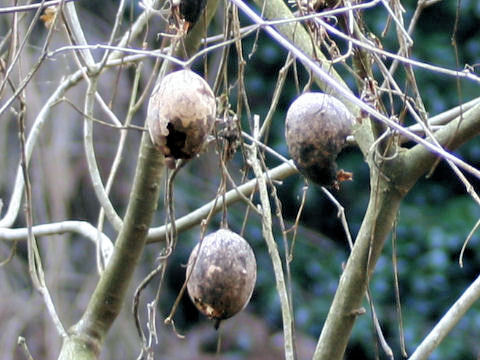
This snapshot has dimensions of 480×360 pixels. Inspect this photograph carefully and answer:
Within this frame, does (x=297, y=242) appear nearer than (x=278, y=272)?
No

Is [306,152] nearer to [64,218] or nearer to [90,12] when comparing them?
[64,218]

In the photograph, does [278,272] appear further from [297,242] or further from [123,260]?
[297,242]

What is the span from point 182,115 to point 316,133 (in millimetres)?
143

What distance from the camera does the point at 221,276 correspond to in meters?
0.99

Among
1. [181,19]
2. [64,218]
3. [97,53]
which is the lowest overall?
[64,218]

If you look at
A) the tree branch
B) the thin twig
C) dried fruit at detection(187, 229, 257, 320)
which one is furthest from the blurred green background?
dried fruit at detection(187, 229, 257, 320)

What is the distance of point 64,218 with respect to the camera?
259cm

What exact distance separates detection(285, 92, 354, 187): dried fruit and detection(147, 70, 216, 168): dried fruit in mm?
100

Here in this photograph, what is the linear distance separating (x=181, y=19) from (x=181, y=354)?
2109 millimetres

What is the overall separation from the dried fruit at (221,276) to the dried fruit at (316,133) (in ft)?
0.36

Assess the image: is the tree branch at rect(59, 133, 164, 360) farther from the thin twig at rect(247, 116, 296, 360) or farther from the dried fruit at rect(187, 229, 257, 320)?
the dried fruit at rect(187, 229, 257, 320)

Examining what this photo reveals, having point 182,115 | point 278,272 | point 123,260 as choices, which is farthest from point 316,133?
point 123,260

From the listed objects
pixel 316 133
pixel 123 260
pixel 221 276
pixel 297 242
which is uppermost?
pixel 316 133

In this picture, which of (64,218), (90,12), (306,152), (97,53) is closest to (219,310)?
(306,152)
